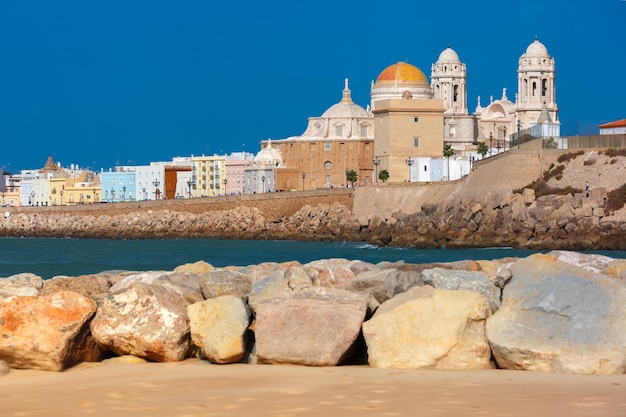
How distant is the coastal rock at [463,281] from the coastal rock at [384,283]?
0.59ft

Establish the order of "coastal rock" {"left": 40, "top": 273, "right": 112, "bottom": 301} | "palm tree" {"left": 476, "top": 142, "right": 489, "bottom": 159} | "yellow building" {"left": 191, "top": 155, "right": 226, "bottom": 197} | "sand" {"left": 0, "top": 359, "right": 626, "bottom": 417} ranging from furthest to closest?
"yellow building" {"left": 191, "top": 155, "right": 226, "bottom": 197} → "palm tree" {"left": 476, "top": 142, "right": 489, "bottom": 159} → "coastal rock" {"left": 40, "top": 273, "right": 112, "bottom": 301} → "sand" {"left": 0, "top": 359, "right": 626, "bottom": 417}

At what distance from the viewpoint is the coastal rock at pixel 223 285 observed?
1450 cm

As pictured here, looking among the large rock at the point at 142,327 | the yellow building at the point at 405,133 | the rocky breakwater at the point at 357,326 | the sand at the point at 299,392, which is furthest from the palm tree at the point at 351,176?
the sand at the point at 299,392

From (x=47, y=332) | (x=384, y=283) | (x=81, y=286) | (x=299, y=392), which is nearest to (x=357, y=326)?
(x=384, y=283)

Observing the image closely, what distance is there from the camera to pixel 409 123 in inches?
3243

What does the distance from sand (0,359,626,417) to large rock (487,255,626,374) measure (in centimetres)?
21

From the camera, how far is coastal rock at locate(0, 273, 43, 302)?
1423 centimetres

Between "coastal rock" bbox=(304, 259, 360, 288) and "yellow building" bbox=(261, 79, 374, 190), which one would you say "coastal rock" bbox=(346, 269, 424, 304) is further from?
"yellow building" bbox=(261, 79, 374, 190)

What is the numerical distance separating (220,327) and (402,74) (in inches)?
3218

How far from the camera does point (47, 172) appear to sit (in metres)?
142

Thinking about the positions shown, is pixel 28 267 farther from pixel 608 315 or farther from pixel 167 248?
pixel 608 315

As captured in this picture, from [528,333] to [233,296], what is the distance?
9.91 feet

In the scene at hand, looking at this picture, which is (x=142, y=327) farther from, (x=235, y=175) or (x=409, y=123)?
(x=235, y=175)

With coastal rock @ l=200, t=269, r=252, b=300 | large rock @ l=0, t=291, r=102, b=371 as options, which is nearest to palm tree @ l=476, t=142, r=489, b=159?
coastal rock @ l=200, t=269, r=252, b=300
